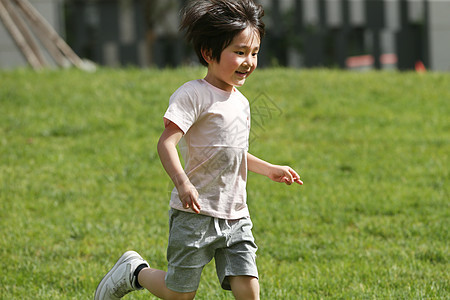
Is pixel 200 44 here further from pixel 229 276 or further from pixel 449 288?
pixel 449 288

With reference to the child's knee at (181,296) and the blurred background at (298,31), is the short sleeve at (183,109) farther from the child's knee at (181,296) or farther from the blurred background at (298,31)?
the blurred background at (298,31)

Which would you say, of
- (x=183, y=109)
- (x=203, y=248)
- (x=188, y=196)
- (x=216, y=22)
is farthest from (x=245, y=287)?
(x=216, y=22)

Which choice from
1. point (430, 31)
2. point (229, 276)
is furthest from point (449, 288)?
point (430, 31)

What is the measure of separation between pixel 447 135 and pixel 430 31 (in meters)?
12.7

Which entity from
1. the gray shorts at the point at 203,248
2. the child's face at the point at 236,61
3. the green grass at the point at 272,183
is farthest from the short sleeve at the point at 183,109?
the green grass at the point at 272,183

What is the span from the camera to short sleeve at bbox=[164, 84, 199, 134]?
290 centimetres

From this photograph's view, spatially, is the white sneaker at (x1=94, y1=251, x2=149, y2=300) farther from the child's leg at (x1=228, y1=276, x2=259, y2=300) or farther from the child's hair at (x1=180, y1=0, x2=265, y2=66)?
the child's hair at (x1=180, y1=0, x2=265, y2=66)

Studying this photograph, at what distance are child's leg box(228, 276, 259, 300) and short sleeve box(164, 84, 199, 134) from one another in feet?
2.63

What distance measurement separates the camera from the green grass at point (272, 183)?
4.28 metres

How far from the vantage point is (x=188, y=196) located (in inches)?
109

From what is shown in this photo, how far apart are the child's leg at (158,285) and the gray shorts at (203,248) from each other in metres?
0.05

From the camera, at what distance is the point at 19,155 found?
7418 millimetres

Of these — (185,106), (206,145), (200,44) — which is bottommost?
(206,145)

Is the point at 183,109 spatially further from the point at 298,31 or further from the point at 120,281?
the point at 298,31
